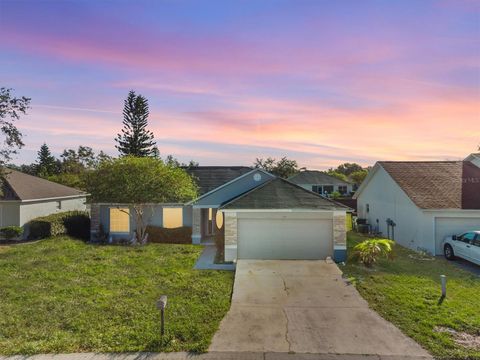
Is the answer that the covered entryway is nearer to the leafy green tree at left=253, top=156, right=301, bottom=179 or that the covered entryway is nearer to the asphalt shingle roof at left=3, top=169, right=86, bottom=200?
the asphalt shingle roof at left=3, top=169, right=86, bottom=200

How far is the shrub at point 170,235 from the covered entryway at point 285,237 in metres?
5.59

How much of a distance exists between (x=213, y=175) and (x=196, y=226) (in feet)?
16.7

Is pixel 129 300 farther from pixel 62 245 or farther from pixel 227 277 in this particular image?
pixel 62 245

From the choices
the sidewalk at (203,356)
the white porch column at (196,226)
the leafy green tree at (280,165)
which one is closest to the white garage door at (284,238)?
the white porch column at (196,226)

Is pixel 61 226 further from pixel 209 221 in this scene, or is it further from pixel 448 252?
pixel 448 252

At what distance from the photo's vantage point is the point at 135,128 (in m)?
43.7

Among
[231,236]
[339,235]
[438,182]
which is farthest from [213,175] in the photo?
[438,182]

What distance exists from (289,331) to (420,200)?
1285 cm

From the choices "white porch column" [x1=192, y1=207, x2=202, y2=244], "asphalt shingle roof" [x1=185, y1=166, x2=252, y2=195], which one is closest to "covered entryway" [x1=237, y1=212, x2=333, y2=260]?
"white porch column" [x1=192, y1=207, x2=202, y2=244]

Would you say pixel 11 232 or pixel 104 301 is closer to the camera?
pixel 104 301

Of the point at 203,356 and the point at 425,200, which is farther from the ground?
the point at 425,200

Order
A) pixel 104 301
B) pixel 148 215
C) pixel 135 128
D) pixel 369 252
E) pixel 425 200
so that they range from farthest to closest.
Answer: pixel 135 128
pixel 148 215
pixel 425 200
pixel 369 252
pixel 104 301

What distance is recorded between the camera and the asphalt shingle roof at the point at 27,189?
19.8 m

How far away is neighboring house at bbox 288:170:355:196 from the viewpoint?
51.1m
